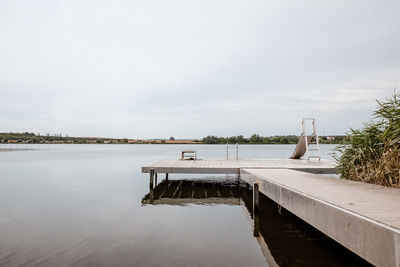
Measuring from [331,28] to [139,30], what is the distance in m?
14.7

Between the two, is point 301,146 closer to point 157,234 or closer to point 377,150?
point 377,150

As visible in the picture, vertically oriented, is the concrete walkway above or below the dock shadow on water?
above

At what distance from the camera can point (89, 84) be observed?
30188mm

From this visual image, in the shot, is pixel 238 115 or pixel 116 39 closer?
pixel 116 39

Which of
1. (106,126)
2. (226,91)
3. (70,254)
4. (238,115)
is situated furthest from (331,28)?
(106,126)

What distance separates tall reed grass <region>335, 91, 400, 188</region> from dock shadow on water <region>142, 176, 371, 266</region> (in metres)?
1.49

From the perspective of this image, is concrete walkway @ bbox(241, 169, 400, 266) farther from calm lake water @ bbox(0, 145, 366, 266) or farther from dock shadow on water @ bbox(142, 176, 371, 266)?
calm lake water @ bbox(0, 145, 366, 266)

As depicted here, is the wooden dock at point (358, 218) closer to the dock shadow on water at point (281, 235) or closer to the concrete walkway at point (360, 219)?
the concrete walkway at point (360, 219)

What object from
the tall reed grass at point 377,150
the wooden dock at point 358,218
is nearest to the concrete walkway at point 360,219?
the wooden dock at point 358,218

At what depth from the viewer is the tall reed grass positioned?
14.2 feet

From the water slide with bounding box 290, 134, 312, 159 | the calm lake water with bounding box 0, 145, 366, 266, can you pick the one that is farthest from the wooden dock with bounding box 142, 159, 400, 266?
the water slide with bounding box 290, 134, 312, 159

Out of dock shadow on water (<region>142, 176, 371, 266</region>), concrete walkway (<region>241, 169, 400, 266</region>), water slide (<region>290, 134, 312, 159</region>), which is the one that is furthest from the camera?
water slide (<region>290, 134, 312, 159</region>)

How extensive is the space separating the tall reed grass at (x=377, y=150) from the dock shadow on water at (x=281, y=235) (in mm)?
1494

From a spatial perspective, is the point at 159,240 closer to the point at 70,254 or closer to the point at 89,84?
the point at 70,254
